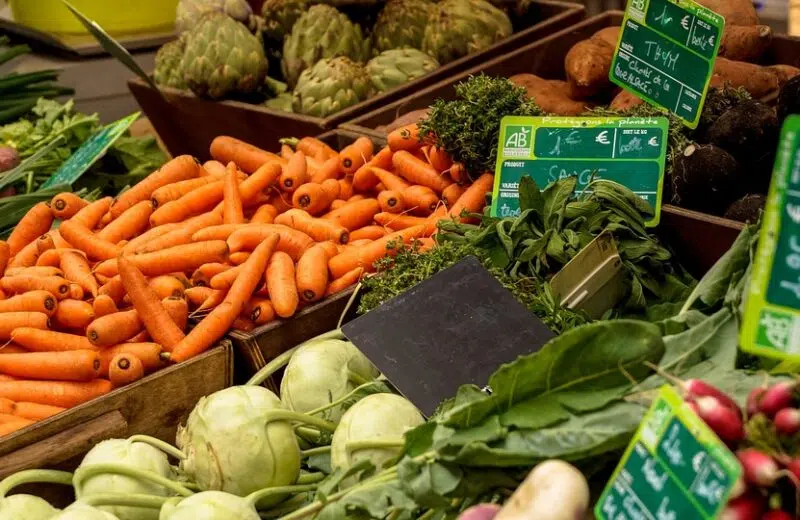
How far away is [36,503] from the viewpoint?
63.1 inches

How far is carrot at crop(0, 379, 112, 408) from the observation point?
2.18 metres

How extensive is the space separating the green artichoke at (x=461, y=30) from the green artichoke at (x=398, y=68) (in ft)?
0.29

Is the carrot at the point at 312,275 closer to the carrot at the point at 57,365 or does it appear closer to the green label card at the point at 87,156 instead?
the carrot at the point at 57,365

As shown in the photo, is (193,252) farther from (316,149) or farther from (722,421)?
(722,421)

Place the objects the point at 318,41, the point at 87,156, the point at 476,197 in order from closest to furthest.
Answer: the point at 476,197 < the point at 87,156 < the point at 318,41

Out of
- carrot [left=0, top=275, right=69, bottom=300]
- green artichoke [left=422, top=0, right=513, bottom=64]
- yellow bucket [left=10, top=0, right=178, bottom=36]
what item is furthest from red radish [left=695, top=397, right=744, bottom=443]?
yellow bucket [left=10, top=0, right=178, bottom=36]

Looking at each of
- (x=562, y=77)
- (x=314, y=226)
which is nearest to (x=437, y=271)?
(x=314, y=226)

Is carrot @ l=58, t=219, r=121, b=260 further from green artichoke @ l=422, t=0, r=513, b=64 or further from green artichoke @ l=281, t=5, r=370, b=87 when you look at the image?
green artichoke @ l=422, t=0, r=513, b=64

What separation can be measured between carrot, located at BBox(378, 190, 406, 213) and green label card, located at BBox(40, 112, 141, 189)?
1.09 m

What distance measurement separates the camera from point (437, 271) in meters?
2.11

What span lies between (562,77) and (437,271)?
1865 mm

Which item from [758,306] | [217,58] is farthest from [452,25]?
[758,306]

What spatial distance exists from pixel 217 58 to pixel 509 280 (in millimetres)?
2066

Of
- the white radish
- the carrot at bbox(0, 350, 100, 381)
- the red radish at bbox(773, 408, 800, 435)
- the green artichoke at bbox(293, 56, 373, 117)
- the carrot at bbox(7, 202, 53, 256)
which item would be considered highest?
the red radish at bbox(773, 408, 800, 435)
